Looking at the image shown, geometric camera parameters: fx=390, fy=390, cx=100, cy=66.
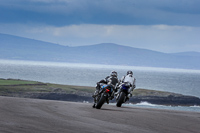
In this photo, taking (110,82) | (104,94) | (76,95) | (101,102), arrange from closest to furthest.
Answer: (104,94) → (101,102) → (110,82) → (76,95)

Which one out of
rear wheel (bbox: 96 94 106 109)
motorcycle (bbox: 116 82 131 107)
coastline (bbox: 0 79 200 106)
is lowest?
rear wheel (bbox: 96 94 106 109)

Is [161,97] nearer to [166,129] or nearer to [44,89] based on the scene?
[44,89]

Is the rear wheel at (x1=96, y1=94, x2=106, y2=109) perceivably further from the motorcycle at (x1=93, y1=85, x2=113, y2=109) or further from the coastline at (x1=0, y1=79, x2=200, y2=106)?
the coastline at (x1=0, y1=79, x2=200, y2=106)

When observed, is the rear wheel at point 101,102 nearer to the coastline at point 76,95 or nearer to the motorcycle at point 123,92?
the motorcycle at point 123,92

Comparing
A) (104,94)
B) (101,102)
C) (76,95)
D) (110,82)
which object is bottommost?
(101,102)

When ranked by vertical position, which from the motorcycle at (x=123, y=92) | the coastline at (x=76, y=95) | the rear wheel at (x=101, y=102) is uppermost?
the coastline at (x=76, y=95)

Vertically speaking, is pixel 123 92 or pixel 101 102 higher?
pixel 123 92

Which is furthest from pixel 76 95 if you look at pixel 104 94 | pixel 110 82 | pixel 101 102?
pixel 104 94

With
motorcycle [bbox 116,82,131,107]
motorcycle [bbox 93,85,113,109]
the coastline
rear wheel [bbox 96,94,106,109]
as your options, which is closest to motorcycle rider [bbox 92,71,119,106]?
motorcycle [bbox 93,85,113,109]

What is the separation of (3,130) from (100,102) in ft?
33.7

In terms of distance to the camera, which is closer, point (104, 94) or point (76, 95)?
point (104, 94)

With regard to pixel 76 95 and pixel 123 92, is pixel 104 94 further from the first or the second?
pixel 76 95

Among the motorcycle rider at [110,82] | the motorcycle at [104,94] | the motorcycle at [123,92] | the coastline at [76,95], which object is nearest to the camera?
the motorcycle at [104,94]

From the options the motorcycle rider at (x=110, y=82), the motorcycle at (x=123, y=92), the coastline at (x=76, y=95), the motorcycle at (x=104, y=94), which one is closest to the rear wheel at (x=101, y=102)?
the motorcycle at (x=104, y=94)
